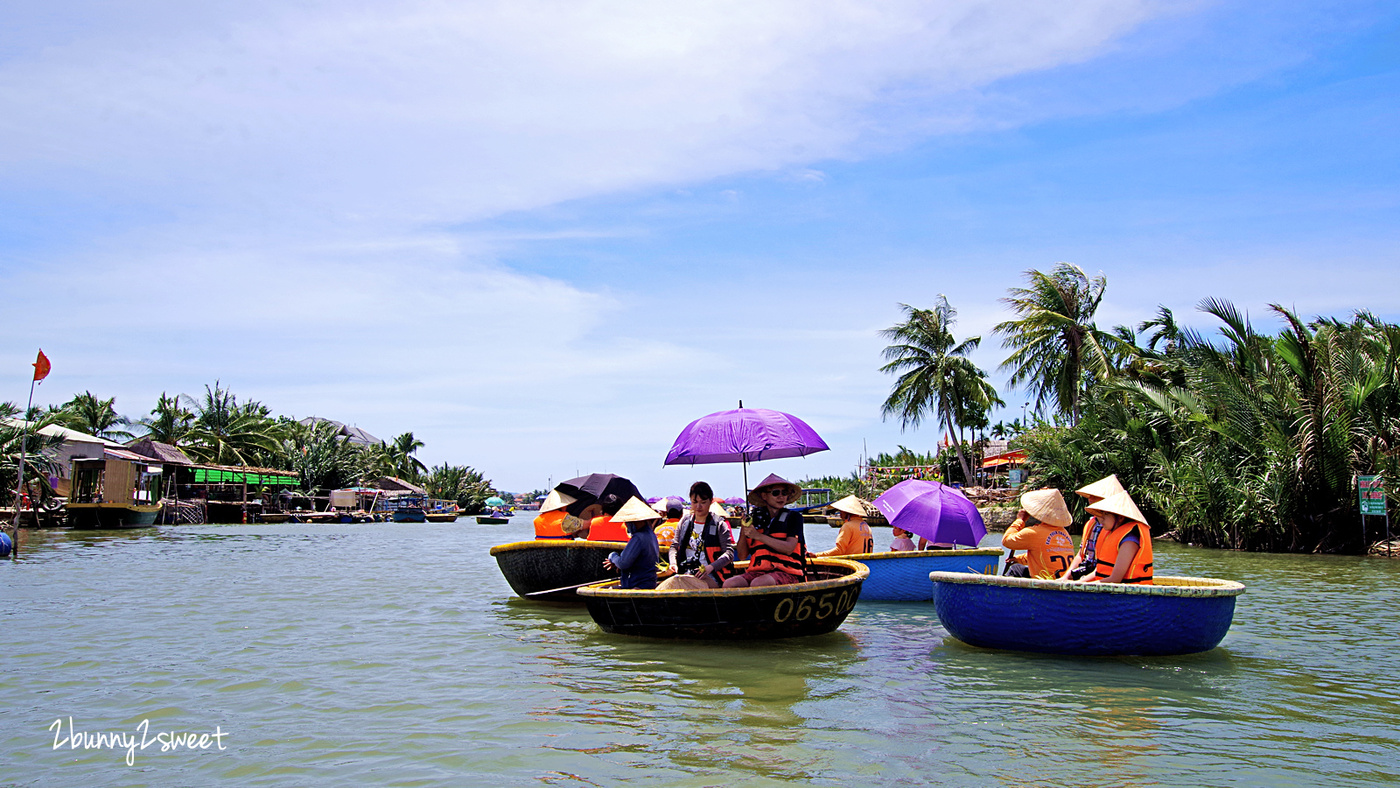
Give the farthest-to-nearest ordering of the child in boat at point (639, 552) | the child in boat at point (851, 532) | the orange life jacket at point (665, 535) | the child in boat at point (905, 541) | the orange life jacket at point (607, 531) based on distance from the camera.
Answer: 1. the orange life jacket at point (665, 535)
2. the child in boat at point (905, 541)
3. the orange life jacket at point (607, 531)
4. the child in boat at point (851, 532)
5. the child in boat at point (639, 552)

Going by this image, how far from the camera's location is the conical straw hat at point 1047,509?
401 inches

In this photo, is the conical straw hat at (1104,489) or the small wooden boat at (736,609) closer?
the conical straw hat at (1104,489)

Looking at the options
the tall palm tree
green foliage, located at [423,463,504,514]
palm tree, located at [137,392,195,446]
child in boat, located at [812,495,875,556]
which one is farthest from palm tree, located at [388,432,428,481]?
child in boat, located at [812,495,875,556]

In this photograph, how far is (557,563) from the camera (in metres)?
13.5

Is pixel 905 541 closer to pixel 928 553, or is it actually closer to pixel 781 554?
pixel 928 553

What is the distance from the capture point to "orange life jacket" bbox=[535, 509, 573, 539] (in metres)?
14.9

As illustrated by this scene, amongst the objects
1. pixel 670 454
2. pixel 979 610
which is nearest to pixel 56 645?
pixel 670 454

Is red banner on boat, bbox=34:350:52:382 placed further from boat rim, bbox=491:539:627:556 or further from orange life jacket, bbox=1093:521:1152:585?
orange life jacket, bbox=1093:521:1152:585

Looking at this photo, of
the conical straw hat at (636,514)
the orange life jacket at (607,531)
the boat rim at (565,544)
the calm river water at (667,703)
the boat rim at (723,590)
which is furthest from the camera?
the orange life jacket at (607,531)

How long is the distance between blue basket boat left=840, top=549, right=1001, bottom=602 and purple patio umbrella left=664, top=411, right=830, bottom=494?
1827mm

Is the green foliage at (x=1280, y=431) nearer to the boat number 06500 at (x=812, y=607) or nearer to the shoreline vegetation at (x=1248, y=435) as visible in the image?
the shoreline vegetation at (x=1248, y=435)

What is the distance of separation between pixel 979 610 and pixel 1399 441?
17232mm

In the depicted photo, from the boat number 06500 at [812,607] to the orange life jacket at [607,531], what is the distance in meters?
4.51

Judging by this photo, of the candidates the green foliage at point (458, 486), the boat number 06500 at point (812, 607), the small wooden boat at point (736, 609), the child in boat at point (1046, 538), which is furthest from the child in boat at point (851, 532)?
the green foliage at point (458, 486)
